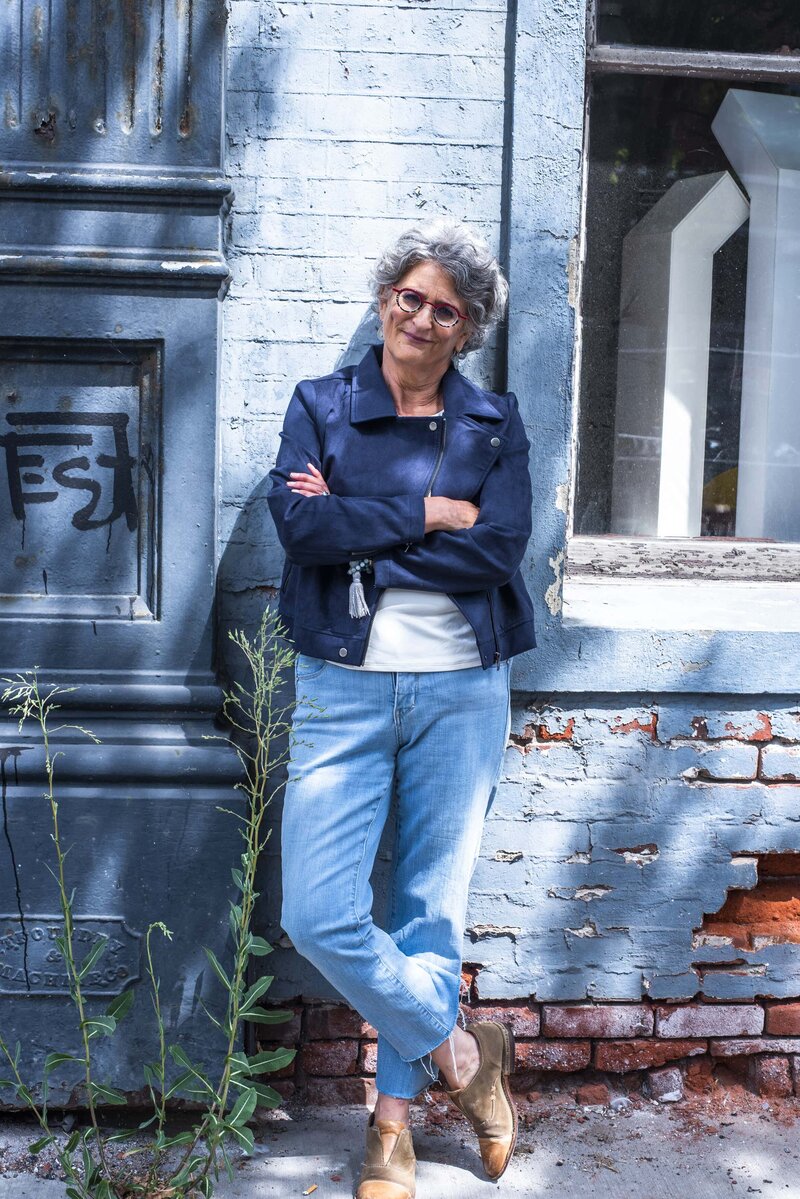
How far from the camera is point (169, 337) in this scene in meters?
2.96

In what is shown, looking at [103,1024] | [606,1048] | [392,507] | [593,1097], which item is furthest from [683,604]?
[103,1024]

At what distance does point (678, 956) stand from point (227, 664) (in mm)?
1464

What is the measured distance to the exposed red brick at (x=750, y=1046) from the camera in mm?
3291

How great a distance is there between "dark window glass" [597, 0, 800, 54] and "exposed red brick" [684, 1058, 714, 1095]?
2881mm

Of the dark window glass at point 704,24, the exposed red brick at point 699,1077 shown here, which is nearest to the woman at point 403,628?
the exposed red brick at point 699,1077

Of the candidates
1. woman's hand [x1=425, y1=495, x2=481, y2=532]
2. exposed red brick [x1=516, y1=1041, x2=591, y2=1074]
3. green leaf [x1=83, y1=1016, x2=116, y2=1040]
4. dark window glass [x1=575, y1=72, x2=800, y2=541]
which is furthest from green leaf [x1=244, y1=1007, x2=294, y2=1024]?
dark window glass [x1=575, y1=72, x2=800, y2=541]

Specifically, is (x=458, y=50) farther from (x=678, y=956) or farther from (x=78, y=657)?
(x=678, y=956)

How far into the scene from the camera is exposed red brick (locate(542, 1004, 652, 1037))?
325cm

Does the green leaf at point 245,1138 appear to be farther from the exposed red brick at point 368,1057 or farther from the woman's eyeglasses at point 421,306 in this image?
the woman's eyeglasses at point 421,306

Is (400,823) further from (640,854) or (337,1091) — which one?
(337,1091)

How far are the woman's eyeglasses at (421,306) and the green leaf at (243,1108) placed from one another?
67.3 inches

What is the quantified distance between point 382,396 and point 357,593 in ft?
1.52

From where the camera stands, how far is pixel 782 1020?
3.30 metres

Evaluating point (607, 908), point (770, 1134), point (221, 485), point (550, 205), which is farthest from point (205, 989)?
point (550, 205)
